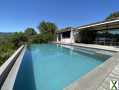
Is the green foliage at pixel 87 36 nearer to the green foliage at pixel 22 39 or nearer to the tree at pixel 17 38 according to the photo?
the green foliage at pixel 22 39

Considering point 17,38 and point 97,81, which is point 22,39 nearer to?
point 17,38

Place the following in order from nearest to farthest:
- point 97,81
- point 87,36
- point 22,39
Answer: point 97,81 → point 22,39 → point 87,36

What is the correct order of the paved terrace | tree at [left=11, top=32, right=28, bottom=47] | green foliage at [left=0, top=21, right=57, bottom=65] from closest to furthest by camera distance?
the paved terrace < green foliage at [left=0, top=21, right=57, bottom=65] < tree at [left=11, top=32, right=28, bottom=47]

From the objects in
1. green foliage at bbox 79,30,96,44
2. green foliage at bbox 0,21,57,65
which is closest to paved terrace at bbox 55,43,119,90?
green foliage at bbox 0,21,57,65

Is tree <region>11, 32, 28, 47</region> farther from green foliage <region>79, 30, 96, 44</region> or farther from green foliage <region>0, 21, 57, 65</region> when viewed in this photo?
green foliage <region>79, 30, 96, 44</region>

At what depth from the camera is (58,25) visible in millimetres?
46938

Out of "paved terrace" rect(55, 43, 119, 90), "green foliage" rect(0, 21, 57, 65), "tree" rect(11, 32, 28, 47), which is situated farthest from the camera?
"tree" rect(11, 32, 28, 47)

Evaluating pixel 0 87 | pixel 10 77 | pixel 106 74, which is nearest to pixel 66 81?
pixel 106 74

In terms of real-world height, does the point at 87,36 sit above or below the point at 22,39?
above

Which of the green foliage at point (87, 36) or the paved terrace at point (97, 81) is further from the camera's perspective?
the green foliage at point (87, 36)

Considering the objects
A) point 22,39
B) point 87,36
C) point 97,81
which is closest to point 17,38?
point 22,39

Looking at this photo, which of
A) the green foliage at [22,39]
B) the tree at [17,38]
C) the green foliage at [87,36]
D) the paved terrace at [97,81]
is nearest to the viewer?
the paved terrace at [97,81]

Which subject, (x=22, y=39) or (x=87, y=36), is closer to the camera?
(x=22, y=39)

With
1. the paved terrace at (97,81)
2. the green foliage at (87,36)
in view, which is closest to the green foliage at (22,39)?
the paved terrace at (97,81)
